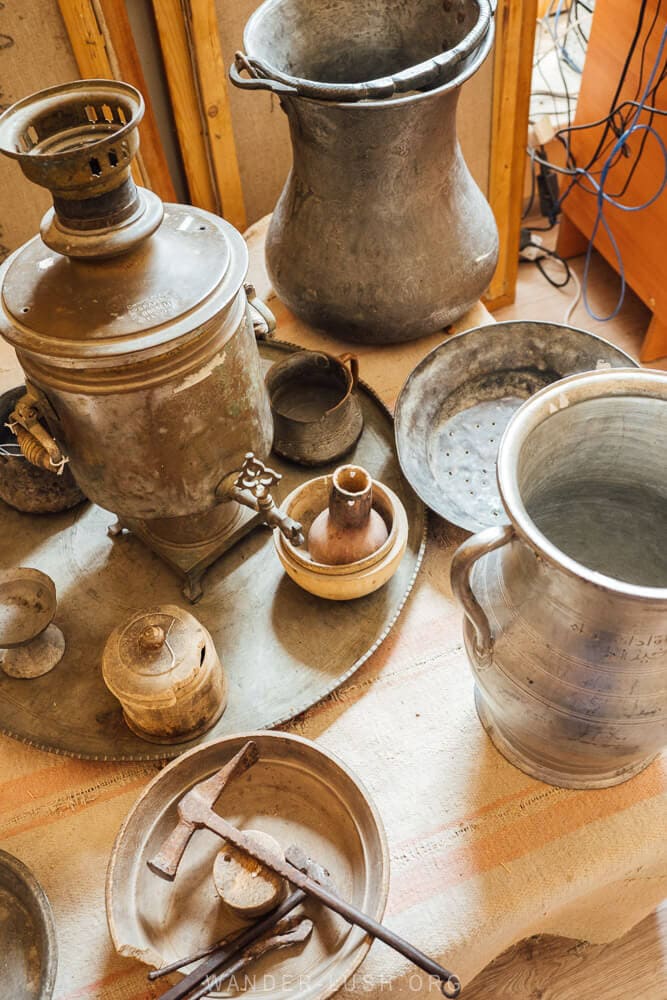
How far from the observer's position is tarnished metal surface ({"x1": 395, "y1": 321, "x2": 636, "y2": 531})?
1507mm

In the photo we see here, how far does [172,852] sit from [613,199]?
7.73 feet

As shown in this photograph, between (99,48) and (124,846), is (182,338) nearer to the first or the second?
(124,846)

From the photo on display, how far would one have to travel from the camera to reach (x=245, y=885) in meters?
0.97

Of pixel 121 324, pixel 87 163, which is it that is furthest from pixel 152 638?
pixel 87 163

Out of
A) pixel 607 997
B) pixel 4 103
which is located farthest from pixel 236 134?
pixel 607 997

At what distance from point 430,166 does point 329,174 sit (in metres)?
0.19

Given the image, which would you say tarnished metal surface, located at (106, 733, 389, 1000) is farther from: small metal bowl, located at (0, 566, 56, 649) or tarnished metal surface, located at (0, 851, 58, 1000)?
small metal bowl, located at (0, 566, 56, 649)

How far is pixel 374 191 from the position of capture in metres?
1.46

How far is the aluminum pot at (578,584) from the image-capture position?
0.86 m

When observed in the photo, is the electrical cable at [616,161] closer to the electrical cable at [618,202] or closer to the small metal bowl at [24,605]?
the electrical cable at [618,202]

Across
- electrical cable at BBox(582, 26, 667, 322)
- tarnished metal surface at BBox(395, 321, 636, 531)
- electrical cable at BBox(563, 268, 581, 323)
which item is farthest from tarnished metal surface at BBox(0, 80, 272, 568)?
electrical cable at BBox(563, 268, 581, 323)

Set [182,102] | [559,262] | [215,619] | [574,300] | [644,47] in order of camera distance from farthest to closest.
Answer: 1. [559,262]
2. [574,300]
3. [644,47]
4. [182,102]
5. [215,619]

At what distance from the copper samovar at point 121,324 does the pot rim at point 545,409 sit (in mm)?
460

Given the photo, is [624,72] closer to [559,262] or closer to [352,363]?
[559,262]
